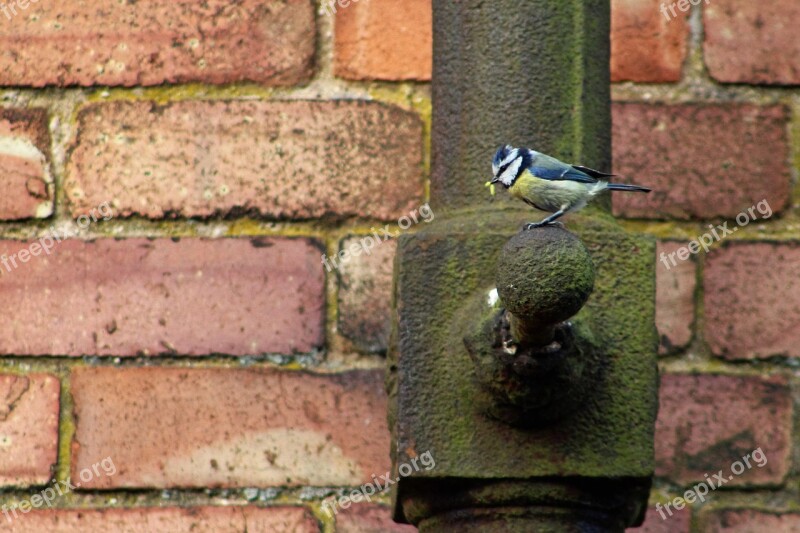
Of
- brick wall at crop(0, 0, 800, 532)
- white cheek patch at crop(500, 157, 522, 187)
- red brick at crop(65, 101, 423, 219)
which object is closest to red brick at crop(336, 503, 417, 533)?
brick wall at crop(0, 0, 800, 532)

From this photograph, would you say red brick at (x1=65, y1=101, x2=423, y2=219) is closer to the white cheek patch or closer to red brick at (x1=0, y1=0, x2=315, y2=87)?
red brick at (x1=0, y1=0, x2=315, y2=87)

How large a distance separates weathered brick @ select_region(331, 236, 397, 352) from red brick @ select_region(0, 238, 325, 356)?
0.06ft

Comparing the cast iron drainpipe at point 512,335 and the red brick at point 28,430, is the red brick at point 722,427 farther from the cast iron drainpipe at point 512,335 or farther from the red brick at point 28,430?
the red brick at point 28,430

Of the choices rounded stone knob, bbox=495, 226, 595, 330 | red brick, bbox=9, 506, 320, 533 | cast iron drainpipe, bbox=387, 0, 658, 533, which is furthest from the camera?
red brick, bbox=9, 506, 320, 533

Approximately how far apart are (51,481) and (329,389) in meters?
0.21

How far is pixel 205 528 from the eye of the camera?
90cm

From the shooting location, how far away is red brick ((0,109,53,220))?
3.16ft

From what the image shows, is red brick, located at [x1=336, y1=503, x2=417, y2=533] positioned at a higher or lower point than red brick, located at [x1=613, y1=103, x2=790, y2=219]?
lower

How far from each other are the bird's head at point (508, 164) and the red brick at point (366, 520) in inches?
12.4

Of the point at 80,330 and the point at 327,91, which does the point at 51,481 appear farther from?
the point at 327,91

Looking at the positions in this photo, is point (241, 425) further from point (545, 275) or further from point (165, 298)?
point (545, 275)

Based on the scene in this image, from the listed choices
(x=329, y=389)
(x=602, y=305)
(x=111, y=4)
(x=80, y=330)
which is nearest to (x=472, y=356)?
(x=602, y=305)

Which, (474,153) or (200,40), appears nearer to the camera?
(474,153)

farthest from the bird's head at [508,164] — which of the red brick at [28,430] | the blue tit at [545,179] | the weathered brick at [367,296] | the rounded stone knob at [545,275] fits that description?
the red brick at [28,430]
